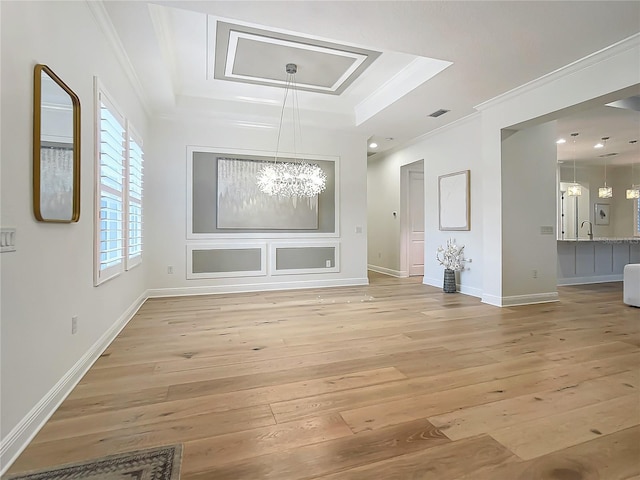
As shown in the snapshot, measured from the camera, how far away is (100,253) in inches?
109

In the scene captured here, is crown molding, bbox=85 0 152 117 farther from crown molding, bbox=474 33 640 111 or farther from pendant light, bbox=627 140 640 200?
pendant light, bbox=627 140 640 200

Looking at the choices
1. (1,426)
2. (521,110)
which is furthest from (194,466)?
(521,110)

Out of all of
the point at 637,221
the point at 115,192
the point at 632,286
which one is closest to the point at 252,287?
the point at 115,192

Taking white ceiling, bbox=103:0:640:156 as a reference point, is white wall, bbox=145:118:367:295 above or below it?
below

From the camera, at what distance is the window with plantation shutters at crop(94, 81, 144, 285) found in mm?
2764

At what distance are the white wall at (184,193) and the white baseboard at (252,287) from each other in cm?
1

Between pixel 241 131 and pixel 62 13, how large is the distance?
357cm

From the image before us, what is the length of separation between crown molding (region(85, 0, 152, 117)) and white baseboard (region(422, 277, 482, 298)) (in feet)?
18.3

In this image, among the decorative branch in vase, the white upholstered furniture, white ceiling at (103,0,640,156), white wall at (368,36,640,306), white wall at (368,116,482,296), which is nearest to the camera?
white ceiling at (103,0,640,156)

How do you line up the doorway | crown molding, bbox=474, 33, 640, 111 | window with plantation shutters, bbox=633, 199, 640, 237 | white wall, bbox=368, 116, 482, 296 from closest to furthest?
crown molding, bbox=474, 33, 640, 111 → white wall, bbox=368, 116, 482, 296 → the doorway → window with plantation shutters, bbox=633, 199, 640, 237

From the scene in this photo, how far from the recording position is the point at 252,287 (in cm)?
568

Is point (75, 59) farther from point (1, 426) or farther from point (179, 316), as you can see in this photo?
point (179, 316)

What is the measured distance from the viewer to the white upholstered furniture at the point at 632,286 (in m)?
4.44

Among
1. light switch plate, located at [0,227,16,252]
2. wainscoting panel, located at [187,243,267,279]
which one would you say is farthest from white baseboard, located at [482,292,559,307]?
light switch plate, located at [0,227,16,252]
